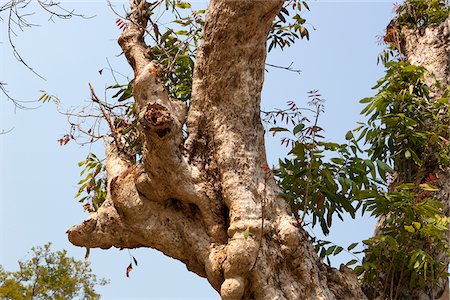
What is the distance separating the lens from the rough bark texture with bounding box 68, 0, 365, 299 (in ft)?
11.1

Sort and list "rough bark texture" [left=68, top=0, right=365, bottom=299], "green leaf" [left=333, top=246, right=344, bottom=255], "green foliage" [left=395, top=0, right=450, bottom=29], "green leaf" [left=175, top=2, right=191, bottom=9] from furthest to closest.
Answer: "green foliage" [left=395, top=0, right=450, bottom=29]
"green leaf" [left=175, top=2, right=191, bottom=9]
"green leaf" [left=333, top=246, right=344, bottom=255]
"rough bark texture" [left=68, top=0, right=365, bottom=299]

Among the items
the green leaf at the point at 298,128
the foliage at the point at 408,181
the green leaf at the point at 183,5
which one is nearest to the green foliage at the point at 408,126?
the foliage at the point at 408,181

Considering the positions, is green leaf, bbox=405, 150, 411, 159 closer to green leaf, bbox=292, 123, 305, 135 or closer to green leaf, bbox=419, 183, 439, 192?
green leaf, bbox=419, 183, 439, 192

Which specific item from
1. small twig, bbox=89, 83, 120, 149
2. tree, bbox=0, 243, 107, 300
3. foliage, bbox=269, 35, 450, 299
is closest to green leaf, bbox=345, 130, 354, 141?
foliage, bbox=269, 35, 450, 299

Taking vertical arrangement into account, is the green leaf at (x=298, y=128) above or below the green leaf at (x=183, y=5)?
below

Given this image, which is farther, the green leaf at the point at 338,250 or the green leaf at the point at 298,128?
the green leaf at the point at 298,128

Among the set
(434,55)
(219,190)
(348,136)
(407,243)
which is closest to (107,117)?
(219,190)

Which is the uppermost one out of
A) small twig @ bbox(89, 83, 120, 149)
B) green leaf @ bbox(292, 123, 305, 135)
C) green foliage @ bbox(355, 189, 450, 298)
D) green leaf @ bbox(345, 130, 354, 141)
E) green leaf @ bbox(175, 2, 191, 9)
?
green leaf @ bbox(175, 2, 191, 9)

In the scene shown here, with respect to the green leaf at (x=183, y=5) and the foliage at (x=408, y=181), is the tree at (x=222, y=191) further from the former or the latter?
the green leaf at (x=183, y=5)

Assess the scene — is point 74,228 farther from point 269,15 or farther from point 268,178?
point 269,15

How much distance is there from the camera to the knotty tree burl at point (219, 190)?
338 centimetres

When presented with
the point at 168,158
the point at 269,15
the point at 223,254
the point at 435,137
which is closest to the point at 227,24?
the point at 269,15

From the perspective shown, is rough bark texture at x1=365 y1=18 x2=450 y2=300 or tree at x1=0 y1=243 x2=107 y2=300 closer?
rough bark texture at x1=365 y1=18 x2=450 y2=300

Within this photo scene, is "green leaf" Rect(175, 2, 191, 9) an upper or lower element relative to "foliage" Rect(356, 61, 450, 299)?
upper
